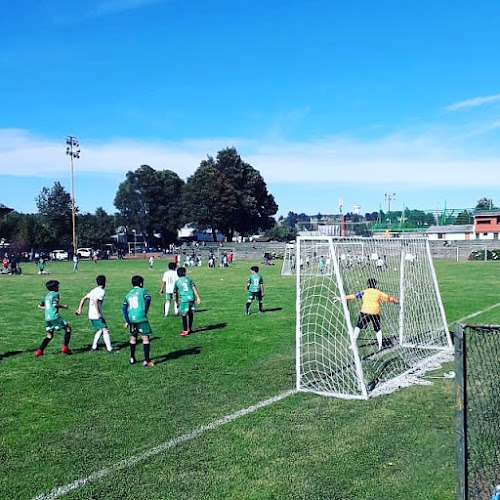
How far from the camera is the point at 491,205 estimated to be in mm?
76750

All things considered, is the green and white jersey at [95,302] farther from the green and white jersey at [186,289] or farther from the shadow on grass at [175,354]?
the green and white jersey at [186,289]

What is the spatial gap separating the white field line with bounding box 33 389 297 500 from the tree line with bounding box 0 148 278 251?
2802 inches

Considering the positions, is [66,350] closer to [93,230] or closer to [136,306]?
[136,306]

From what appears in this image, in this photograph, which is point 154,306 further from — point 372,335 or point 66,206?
point 66,206

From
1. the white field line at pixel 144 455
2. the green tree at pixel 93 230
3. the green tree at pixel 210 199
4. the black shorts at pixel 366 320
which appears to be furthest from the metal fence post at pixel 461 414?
the green tree at pixel 93 230

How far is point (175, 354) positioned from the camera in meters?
12.1

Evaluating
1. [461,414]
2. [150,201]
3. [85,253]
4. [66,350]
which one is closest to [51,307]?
[66,350]

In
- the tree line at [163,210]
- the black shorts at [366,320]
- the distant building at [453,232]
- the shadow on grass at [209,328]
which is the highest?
the tree line at [163,210]

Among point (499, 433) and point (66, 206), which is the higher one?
point (66, 206)

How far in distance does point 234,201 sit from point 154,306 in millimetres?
61798

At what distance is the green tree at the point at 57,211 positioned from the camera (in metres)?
86.3

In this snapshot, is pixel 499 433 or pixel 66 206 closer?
pixel 499 433

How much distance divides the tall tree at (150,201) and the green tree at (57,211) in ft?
28.8

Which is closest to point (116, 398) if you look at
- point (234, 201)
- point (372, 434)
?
point (372, 434)
